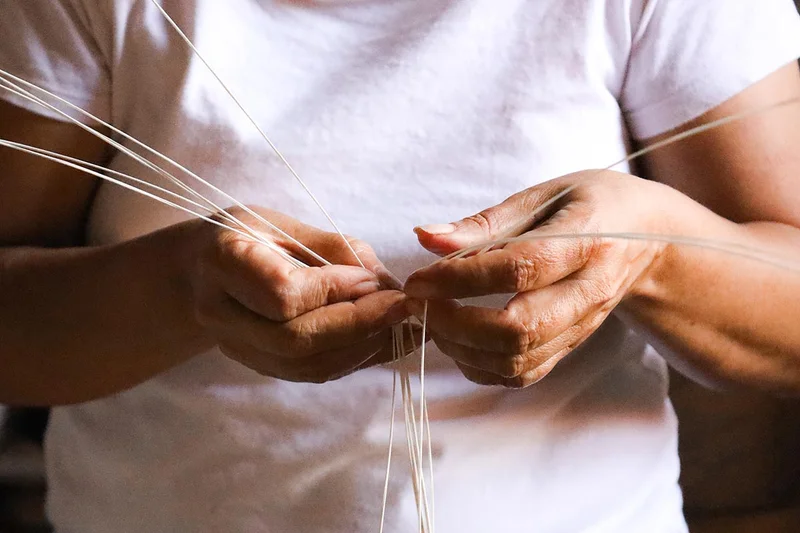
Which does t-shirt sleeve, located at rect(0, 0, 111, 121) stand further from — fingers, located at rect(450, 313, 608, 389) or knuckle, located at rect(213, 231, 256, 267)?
fingers, located at rect(450, 313, 608, 389)

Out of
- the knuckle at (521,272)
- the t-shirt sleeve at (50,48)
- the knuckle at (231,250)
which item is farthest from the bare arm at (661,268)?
the t-shirt sleeve at (50,48)

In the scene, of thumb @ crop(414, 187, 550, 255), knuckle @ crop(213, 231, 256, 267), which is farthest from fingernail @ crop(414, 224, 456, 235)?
knuckle @ crop(213, 231, 256, 267)

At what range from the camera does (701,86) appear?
23.1 inches

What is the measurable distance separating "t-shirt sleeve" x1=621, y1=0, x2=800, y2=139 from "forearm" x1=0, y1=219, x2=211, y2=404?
0.41 metres

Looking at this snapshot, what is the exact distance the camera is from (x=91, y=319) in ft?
2.12

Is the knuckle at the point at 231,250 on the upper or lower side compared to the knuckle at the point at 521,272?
upper

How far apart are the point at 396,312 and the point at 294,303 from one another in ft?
0.22

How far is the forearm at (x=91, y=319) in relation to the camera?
60 centimetres

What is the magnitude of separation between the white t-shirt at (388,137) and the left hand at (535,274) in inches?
4.5

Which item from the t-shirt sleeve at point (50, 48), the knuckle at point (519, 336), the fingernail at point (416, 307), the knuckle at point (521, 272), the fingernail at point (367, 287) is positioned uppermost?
the t-shirt sleeve at point (50, 48)

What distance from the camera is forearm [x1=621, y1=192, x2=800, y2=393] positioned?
21.8 inches

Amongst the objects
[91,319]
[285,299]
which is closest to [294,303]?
[285,299]

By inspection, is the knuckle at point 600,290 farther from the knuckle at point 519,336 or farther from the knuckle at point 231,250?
the knuckle at point 231,250

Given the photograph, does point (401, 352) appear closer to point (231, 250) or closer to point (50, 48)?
point (231, 250)
